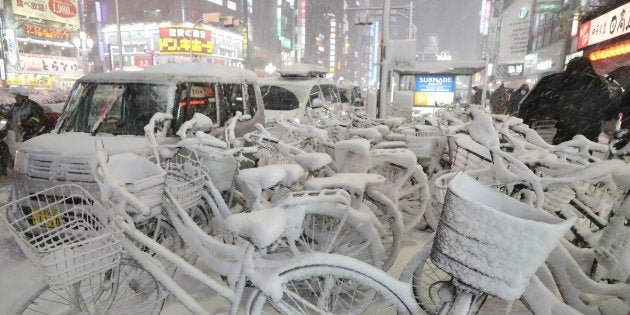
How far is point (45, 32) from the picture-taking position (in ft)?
104

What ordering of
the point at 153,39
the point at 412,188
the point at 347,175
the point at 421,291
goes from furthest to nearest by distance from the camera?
the point at 153,39 < the point at 412,188 < the point at 347,175 < the point at 421,291

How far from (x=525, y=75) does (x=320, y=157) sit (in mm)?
38686

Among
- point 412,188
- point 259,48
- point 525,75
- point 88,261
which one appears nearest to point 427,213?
point 412,188

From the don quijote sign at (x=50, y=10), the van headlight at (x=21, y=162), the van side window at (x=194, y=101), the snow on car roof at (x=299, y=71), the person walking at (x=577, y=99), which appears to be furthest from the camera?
the don quijote sign at (x=50, y=10)

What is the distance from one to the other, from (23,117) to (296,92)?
5530 mm

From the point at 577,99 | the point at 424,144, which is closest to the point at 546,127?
the point at 577,99

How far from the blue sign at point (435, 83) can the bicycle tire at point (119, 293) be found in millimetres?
12449

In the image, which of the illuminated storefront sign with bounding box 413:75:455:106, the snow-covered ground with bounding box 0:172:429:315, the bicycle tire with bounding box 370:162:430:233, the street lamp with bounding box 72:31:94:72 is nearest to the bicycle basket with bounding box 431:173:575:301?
the snow-covered ground with bounding box 0:172:429:315

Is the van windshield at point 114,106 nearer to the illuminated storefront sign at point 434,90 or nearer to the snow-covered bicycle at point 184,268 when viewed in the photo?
the snow-covered bicycle at point 184,268

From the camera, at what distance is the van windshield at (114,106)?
4480 mm

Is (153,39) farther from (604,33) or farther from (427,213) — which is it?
(427,213)

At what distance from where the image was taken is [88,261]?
5.90 ft

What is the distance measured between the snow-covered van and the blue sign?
9.40 m

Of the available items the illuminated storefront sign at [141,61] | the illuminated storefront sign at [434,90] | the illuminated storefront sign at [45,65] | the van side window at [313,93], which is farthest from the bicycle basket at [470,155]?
the illuminated storefront sign at [141,61]
